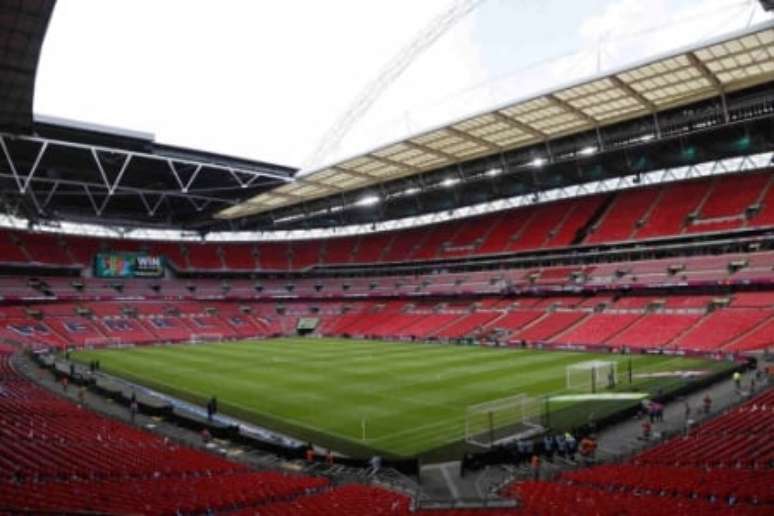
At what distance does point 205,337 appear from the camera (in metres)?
65.8

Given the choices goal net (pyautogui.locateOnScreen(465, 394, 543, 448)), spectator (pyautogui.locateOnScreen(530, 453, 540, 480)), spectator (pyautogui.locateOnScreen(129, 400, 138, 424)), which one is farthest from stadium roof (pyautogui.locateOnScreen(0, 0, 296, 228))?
goal net (pyautogui.locateOnScreen(465, 394, 543, 448))

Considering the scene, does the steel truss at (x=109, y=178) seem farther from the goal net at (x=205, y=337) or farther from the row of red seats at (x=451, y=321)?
the goal net at (x=205, y=337)

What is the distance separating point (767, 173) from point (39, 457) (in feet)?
190

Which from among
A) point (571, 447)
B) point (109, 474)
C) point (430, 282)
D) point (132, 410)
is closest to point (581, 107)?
point (571, 447)

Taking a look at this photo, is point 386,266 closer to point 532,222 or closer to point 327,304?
point 327,304

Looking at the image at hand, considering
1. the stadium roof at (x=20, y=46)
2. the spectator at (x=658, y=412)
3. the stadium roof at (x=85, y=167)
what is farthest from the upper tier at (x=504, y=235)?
the stadium roof at (x=20, y=46)

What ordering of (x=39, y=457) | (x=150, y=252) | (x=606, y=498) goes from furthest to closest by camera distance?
(x=150, y=252)
(x=39, y=457)
(x=606, y=498)

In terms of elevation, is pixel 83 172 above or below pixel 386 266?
above

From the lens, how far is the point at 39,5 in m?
17.1

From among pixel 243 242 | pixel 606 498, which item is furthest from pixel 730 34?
pixel 243 242

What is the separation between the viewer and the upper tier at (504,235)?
51594 mm

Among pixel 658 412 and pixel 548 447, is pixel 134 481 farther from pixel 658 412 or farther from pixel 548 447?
pixel 658 412

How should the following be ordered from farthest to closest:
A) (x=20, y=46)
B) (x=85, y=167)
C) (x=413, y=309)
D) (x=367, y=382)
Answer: (x=413, y=309) → (x=85, y=167) → (x=367, y=382) → (x=20, y=46)

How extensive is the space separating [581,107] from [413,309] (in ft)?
107
